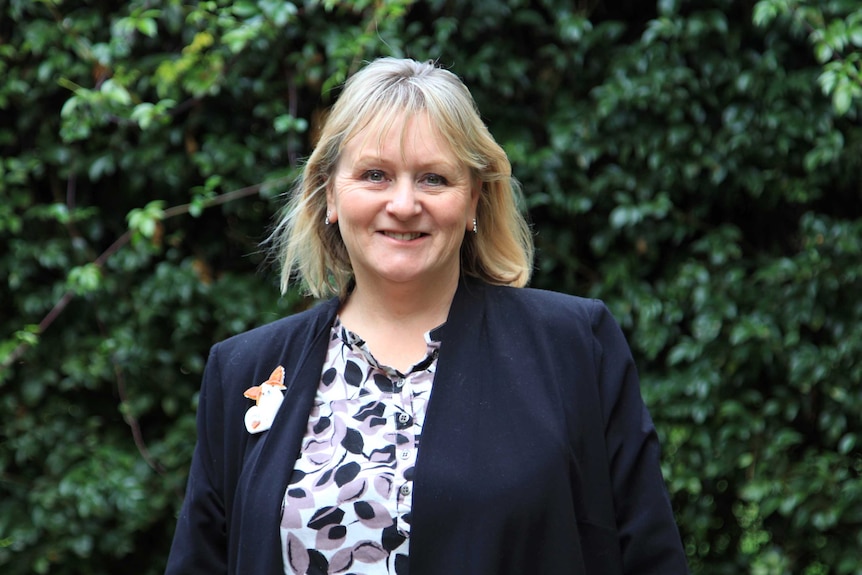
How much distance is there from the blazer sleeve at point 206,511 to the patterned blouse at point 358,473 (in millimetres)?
234

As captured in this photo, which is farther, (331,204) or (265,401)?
(331,204)

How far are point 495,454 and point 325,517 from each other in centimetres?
33

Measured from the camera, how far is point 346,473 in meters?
1.98

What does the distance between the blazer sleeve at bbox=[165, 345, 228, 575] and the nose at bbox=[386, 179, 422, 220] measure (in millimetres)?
543

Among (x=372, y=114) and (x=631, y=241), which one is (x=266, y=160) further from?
(x=372, y=114)

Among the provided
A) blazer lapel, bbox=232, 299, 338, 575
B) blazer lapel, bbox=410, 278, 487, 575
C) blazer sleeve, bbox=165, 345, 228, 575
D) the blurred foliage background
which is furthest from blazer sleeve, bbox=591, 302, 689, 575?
the blurred foliage background

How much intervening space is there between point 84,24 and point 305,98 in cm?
77

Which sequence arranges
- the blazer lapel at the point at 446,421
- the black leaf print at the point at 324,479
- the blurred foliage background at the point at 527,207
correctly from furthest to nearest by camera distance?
the blurred foliage background at the point at 527,207 → the black leaf print at the point at 324,479 → the blazer lapel at the point at 446,421

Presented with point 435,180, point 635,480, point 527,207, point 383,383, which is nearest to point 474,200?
point 435,180

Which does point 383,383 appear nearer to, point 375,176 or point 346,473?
point 346,473

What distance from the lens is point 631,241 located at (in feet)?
11.0


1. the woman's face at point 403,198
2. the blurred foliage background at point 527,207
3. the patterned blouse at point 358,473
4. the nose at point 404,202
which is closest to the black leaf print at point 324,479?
the patterned blouse at point 358,473

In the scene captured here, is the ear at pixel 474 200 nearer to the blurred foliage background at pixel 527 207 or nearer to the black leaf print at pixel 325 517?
the black leaf print at pixel 325 517

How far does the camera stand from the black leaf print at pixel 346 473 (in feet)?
6.47
